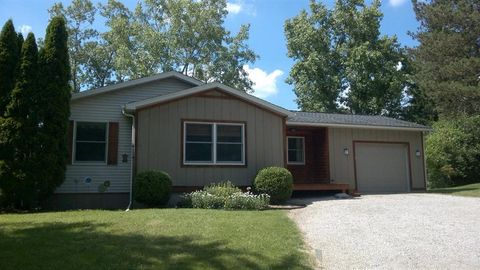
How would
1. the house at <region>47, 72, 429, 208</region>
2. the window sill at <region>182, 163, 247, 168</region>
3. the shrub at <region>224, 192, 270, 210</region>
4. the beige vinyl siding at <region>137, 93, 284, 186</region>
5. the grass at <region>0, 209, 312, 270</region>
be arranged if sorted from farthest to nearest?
the window sill at <region>182, 163, 247, 168</region>
the house at <region>47, 72, 429, 208</region>
the beige vinyl siding at <region>137, 93, 284, 186</region>
the shrub at <region>224, 192, 270, 210</region>
the grass at <region>0, 209, 312, 270</region>

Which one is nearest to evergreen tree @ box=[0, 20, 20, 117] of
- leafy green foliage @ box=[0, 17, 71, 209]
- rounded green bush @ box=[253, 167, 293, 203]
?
leafy green foliage @ box=[0, 17, 71, 209]

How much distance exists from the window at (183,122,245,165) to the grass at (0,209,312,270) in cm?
439

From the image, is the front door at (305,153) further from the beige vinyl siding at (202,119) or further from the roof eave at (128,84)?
the roof eave at (128,84)

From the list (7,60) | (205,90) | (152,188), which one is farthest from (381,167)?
(7,60)

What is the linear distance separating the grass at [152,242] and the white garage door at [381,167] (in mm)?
9273

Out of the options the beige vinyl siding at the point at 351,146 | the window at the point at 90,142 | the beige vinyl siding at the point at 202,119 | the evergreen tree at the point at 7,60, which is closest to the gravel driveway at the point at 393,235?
the beige vinyl siding at the point at 202,119

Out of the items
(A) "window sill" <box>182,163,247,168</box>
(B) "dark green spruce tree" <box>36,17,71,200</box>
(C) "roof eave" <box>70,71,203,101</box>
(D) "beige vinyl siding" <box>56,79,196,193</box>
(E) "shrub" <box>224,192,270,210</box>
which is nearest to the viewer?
(E) "shrub" <box>224,192,270,210</box>

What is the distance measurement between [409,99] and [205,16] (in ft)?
57.6

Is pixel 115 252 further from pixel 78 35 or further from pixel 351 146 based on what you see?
pixel 78 35

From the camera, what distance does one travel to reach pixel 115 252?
693 cm

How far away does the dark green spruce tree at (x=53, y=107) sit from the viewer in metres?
12.7

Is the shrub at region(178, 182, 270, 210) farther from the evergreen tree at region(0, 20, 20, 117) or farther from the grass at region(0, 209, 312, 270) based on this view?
the evergreen tree at region(0, 20, 20, 117)

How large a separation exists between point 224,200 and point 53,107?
218 inches

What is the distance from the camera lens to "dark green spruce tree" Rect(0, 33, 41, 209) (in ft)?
40.2
